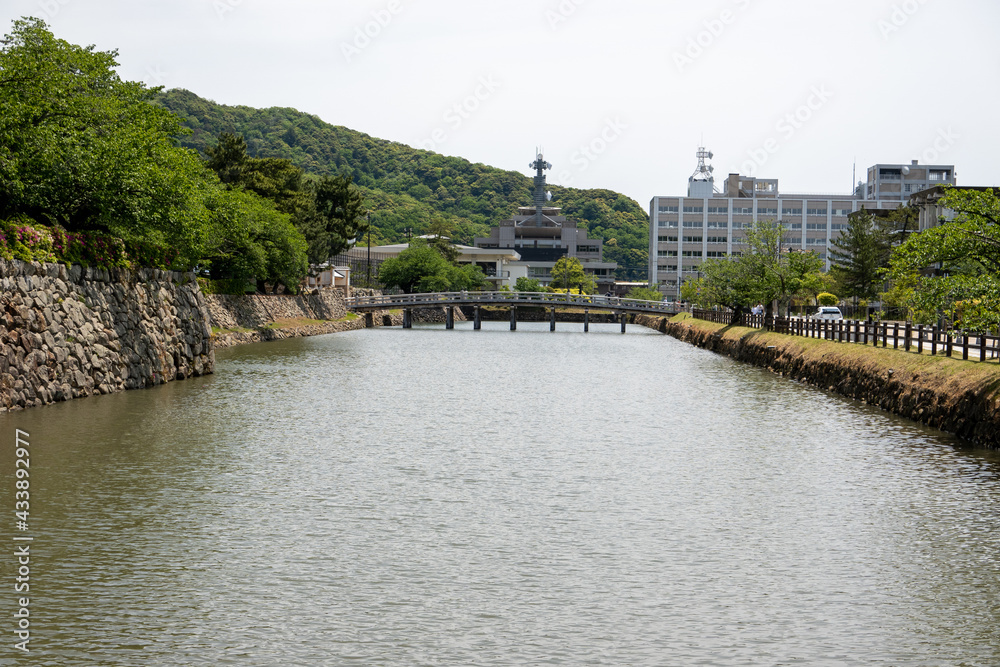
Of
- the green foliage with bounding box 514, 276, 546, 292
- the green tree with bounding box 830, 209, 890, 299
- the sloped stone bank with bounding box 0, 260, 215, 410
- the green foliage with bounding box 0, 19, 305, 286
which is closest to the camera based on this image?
the sloped stone bank with bounding box 0, 260, 215, 410

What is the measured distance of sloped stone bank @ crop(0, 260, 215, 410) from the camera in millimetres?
25438

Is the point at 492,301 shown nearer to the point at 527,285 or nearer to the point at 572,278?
the point at 527,285

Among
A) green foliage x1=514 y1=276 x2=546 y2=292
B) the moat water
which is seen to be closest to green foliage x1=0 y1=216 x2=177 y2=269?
the moat water

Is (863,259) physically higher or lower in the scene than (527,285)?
higher

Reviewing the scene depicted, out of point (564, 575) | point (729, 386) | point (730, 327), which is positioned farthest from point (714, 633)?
point (730, 327)

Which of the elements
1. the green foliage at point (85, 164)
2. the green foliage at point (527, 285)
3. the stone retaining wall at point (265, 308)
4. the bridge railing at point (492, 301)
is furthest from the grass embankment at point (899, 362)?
the green foliage at point (527, 285)

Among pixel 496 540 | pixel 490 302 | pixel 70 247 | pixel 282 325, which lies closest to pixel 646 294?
pixel 490 302

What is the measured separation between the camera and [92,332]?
29.9 meters

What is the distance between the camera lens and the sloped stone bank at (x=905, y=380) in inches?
926

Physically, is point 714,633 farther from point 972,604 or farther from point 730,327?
point 730,327

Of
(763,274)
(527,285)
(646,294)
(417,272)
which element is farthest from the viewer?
(646,294)

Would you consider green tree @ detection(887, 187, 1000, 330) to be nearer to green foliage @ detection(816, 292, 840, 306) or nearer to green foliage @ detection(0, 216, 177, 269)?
green foliage @ detection(0, 216, 177, 269)

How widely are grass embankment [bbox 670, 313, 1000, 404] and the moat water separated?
6.25ft

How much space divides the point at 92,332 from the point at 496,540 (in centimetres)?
2108
